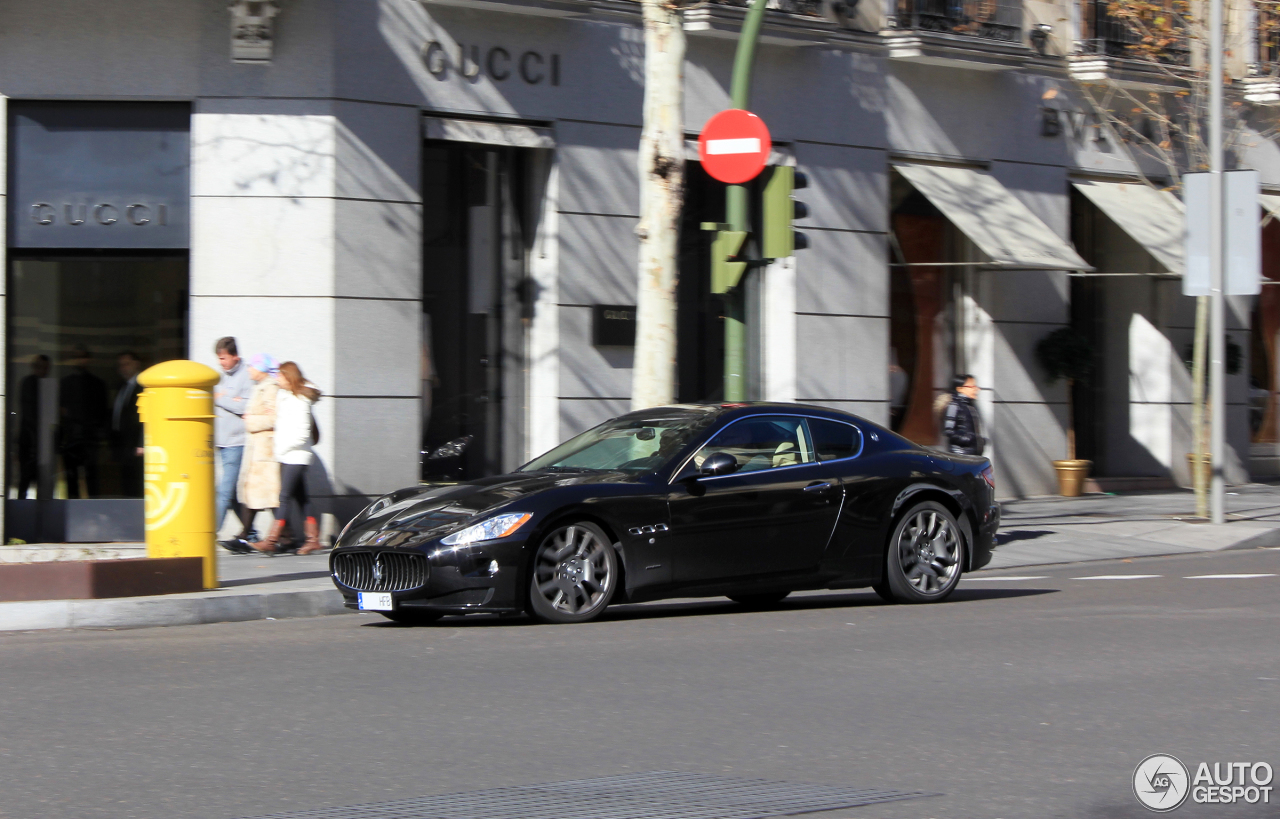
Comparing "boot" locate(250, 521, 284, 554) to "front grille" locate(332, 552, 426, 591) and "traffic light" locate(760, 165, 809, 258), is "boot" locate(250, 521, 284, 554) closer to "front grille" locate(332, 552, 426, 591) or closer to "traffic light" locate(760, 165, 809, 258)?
"front grille" locate(332, 552, 426, 591)

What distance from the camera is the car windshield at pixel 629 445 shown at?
10.0 metres

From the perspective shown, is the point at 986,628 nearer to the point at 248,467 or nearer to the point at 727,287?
the point at 727,287

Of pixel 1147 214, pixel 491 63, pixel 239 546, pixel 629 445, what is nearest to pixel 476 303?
pixel 491 63

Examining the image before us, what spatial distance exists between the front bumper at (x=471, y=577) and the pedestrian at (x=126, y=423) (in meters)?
6.78

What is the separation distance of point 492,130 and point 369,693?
10059 millimetres

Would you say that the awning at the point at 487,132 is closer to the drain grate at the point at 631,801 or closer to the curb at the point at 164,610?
the curb at the point at 164,610

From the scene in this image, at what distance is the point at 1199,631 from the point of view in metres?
9.05

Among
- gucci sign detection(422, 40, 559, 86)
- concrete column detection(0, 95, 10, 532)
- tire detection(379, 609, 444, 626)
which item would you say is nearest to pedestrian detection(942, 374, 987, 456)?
gucci sign detection(422, 40, 559, 86)

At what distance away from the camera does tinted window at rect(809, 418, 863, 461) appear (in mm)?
10492

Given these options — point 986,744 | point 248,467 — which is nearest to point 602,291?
point 248,467

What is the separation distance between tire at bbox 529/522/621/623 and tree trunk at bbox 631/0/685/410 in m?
3.81

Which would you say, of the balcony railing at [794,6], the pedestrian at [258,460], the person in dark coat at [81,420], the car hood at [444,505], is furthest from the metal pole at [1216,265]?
the person in dark coat at [81,420]

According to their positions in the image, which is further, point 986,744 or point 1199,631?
point 1199,631

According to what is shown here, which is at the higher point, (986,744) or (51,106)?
(51,106)
